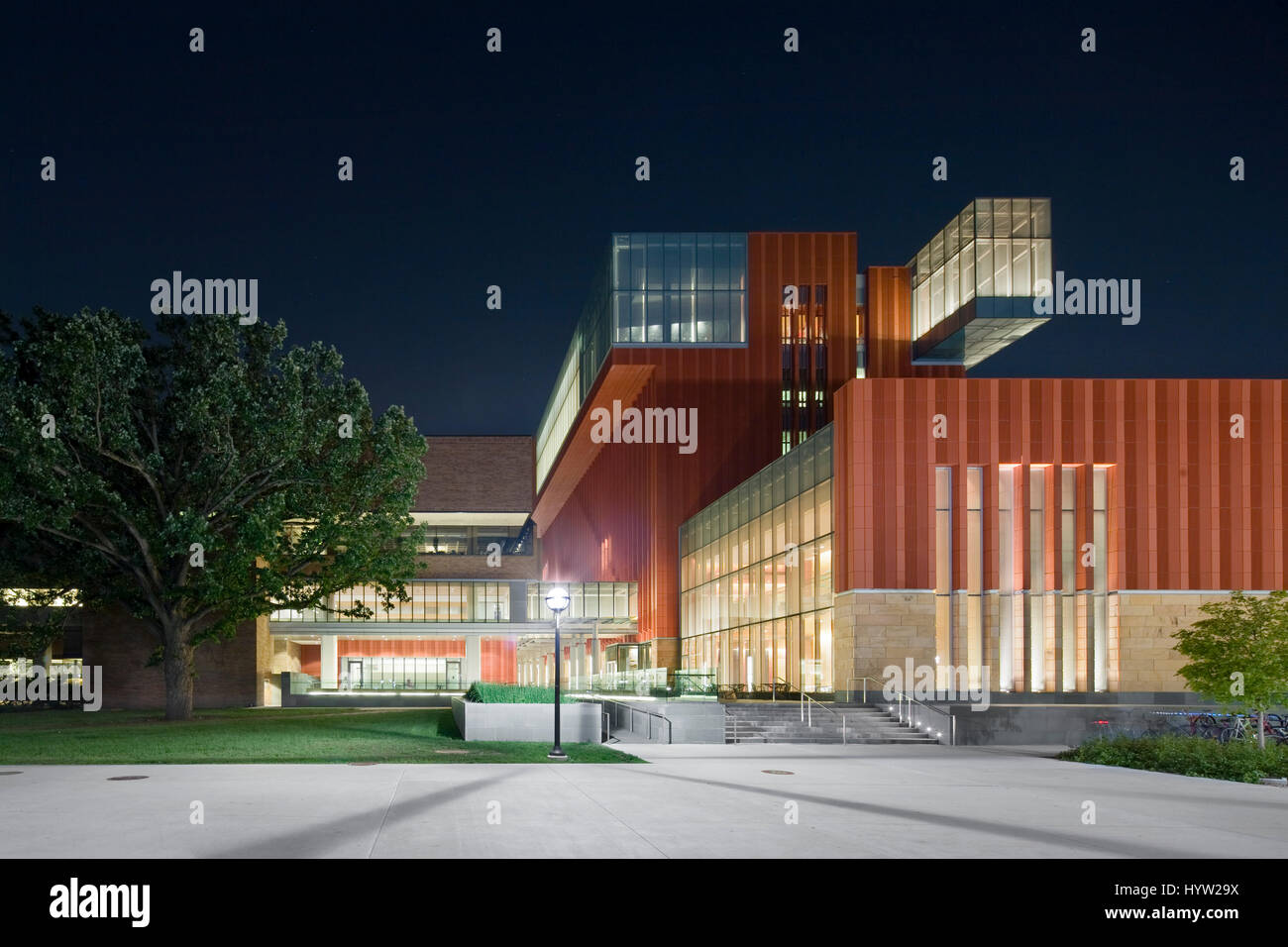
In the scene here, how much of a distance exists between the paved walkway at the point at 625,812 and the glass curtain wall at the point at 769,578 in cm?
2322

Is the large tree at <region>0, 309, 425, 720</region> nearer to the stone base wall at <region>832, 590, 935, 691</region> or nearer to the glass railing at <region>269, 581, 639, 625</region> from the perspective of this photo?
the stone base wall at <region>832, 590, 935, 691</region>

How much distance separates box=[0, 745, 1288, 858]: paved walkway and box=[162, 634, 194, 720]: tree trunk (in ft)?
63.7

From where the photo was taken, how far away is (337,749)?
997 inches

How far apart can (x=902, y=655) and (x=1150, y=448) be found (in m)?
10.9

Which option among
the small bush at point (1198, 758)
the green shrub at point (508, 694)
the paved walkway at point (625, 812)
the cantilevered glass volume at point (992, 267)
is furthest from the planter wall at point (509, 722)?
the cantilevered glass volume at point (992, 267)

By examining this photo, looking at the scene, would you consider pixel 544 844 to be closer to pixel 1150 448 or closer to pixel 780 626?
pixel 1150 448

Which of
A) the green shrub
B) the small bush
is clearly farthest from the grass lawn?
the small bush

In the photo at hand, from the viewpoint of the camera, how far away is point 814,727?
35531 millimetres

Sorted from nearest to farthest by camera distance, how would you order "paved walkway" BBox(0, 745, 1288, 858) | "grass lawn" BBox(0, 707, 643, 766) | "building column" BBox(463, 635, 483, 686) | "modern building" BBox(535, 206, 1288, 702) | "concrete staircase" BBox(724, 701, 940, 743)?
1. "paved walkway" BBox(0, 745, 1288, 858)
2. "grass lawn" BBox(0, 707, 643, 766)
3. "concrete staircase" BBox(724, 701, 940, 743)
4. "modern building" BBox(535, 206, 1288, 702)
5. "building column" BBox(463, 635, 483, 686)

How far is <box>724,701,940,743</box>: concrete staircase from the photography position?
34844 millimetres

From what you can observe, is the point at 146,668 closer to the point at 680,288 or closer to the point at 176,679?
the point at 176,679

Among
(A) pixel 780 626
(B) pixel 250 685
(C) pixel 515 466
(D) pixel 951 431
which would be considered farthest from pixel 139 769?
(C) pixel 515 466

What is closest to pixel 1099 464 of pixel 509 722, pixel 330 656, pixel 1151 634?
pixel 1151 634

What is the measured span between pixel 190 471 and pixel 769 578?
2385 centimetres
